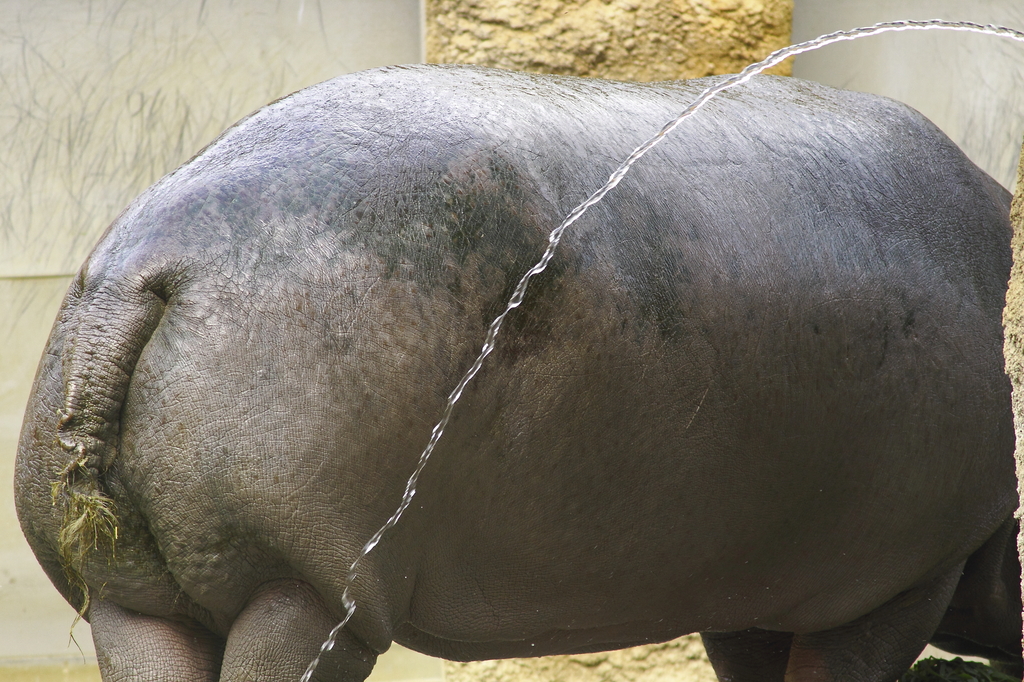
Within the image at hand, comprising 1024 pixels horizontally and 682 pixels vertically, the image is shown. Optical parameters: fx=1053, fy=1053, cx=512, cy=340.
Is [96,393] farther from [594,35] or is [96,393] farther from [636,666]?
[636,666]

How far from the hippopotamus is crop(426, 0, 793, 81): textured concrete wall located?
3.94 feet

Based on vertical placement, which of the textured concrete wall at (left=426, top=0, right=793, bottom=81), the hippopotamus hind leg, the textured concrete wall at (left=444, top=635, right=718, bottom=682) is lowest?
the textured concrete wall at (left=444, top=635, right=718, bottom=682)

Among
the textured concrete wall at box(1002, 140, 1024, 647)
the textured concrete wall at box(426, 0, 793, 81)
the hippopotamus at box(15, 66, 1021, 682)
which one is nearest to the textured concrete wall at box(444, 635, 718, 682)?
the hippopotamus at box(15, 66, 1021, 682)

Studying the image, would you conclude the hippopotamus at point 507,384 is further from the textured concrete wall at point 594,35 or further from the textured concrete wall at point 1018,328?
the textured concrete wall at point 594,35

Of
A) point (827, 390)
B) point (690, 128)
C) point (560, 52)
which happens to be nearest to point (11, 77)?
point (560, 52)

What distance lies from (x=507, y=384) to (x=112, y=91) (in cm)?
327

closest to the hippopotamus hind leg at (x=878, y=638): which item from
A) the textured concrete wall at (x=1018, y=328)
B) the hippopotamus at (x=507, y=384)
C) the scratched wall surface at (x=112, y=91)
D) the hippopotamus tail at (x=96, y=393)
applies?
the hippopotamus at (x=507, y=384)

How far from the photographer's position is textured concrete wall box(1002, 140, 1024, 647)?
5.11ft

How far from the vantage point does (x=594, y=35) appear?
374 centimetres

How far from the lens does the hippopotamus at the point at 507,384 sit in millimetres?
1752

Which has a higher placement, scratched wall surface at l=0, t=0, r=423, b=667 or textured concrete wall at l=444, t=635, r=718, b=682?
scratched wall surface at l=0, t=0, r=423, b=667

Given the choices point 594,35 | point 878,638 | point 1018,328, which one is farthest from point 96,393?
point 594,35

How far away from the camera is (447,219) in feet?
6.15

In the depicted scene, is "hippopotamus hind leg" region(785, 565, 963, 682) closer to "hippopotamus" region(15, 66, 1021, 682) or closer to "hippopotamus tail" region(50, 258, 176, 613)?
"hippopotamus" region(15, 66, 1021, 682)
